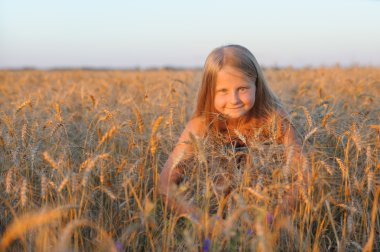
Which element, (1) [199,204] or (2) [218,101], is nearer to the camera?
(1) [199,204]

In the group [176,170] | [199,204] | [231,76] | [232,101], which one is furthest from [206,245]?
[231,76]

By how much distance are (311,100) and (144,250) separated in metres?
3.13

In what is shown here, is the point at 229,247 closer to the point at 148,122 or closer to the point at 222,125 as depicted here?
the point at 222,125

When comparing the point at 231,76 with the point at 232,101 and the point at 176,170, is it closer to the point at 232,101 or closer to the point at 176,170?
the point at 232,101

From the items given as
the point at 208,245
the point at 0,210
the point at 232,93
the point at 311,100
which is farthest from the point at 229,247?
the point at 311,100

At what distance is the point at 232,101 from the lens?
218cm

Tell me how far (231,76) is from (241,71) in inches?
2.9

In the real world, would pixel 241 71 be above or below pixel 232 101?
above

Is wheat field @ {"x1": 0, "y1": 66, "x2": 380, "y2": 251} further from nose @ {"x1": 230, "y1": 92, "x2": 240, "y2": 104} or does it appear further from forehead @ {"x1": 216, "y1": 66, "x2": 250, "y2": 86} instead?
forehead @ {"x1": 216, "y1": 66, "x2": 250, "y2": 86}

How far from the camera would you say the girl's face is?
7.25ft

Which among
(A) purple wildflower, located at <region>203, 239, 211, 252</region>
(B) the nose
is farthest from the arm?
(B) the nose

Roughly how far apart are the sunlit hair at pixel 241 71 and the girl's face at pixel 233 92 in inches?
1.7

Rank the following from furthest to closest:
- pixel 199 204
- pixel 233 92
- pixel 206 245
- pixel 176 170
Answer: pixel 233 92, pixel 176 170, pixel 199 204, pixel 206 245

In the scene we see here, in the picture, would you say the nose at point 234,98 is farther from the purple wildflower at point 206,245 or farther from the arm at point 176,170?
the purple wildflower at point 206,245
